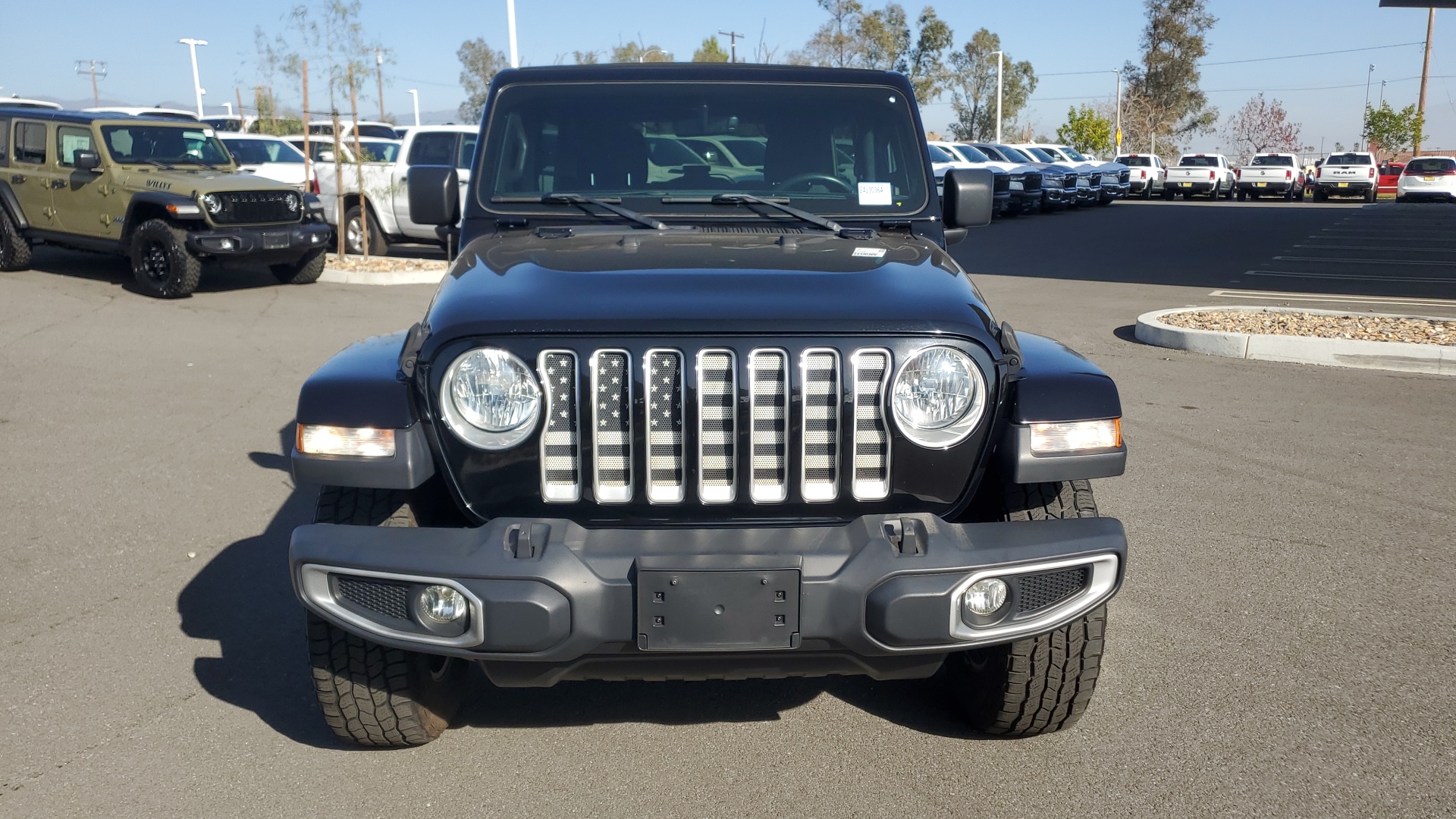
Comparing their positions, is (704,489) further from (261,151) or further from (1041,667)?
(261,151)

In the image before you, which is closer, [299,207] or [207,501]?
[207,501]

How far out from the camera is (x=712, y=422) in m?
2.86

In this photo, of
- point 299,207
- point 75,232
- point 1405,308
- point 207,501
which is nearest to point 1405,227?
point 1405,308

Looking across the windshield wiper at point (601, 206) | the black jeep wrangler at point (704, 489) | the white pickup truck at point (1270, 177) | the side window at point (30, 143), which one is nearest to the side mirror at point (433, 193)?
the windshield wiper at point (601, 206)

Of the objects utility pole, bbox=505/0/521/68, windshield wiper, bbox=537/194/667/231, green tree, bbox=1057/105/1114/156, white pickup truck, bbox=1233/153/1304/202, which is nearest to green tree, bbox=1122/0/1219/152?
green tree, bbox=1057/105/1114/156

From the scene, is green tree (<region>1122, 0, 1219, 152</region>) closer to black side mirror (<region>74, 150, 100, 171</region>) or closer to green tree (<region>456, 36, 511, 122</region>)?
green tree (<region>456, 36, 511, 122</region>)

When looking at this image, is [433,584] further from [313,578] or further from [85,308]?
[85,308]

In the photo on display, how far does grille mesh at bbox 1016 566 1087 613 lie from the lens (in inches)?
111

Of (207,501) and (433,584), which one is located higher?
(433,584)

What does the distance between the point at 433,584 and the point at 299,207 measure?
1154cm

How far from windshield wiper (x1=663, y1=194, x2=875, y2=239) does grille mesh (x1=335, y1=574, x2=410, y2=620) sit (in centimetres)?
173

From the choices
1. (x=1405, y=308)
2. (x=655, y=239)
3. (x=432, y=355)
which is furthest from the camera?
(x=1405, y=308)

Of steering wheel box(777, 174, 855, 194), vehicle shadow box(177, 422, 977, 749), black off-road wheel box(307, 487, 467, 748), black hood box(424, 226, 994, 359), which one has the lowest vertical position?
vehicle shadow box(177, 422, 977, 749)

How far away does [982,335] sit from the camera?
9.65 ft
